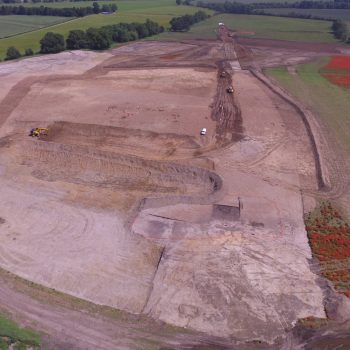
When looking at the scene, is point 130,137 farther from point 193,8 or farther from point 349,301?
point 193,8

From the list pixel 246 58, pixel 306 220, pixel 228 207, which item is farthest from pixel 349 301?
→ pixel 246 58

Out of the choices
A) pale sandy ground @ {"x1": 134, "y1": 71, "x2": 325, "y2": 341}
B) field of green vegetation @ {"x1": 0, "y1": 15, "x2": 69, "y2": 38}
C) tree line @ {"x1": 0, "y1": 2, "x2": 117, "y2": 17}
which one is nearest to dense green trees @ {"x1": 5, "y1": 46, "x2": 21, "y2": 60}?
field of green vegetation @ {"x1": 0, "y1": 15, "x2": 69, "y2": 38}

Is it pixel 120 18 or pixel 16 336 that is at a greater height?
pixel 120 18

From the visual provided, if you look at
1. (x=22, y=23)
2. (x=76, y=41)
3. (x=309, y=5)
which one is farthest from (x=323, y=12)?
(x=22, y=23)

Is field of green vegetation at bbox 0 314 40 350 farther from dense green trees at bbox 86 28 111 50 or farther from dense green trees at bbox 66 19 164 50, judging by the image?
dense green trees at bbox 66 19 164 50

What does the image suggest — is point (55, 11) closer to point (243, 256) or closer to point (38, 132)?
point (38, 132)

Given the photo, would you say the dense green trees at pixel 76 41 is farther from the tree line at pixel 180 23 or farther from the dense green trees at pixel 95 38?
the tree line at pixel 180 23
